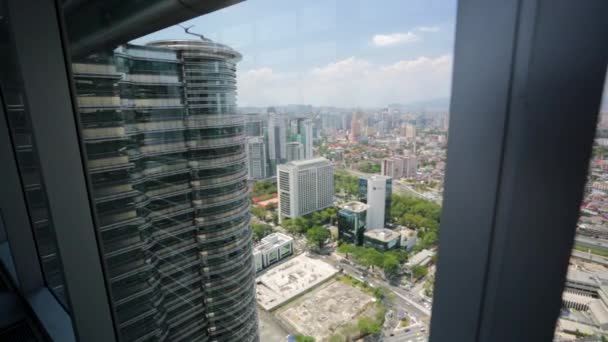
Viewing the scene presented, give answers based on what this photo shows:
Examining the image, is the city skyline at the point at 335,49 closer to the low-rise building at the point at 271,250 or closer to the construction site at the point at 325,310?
the low-rise building at the point at 271,250

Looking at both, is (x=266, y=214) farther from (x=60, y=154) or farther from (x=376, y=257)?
(x=60, y=154)

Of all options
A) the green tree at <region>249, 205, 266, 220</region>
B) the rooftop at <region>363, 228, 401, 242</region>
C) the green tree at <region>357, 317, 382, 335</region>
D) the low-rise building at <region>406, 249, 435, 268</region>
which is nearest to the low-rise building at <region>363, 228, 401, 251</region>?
the rooftop at <region>363, 228, 401, 242</region>

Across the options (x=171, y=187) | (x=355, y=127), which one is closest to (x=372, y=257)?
(x=355, y=127)

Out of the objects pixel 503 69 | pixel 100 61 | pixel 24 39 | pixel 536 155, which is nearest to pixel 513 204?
pixel 536 155

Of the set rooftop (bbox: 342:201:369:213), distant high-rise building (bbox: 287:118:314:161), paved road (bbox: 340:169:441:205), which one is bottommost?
rooftop (bbox: 342:201:369:213)

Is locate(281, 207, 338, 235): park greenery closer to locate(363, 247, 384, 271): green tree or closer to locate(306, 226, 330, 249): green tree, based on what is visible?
locate(306, 226, 330, 249): green tree
